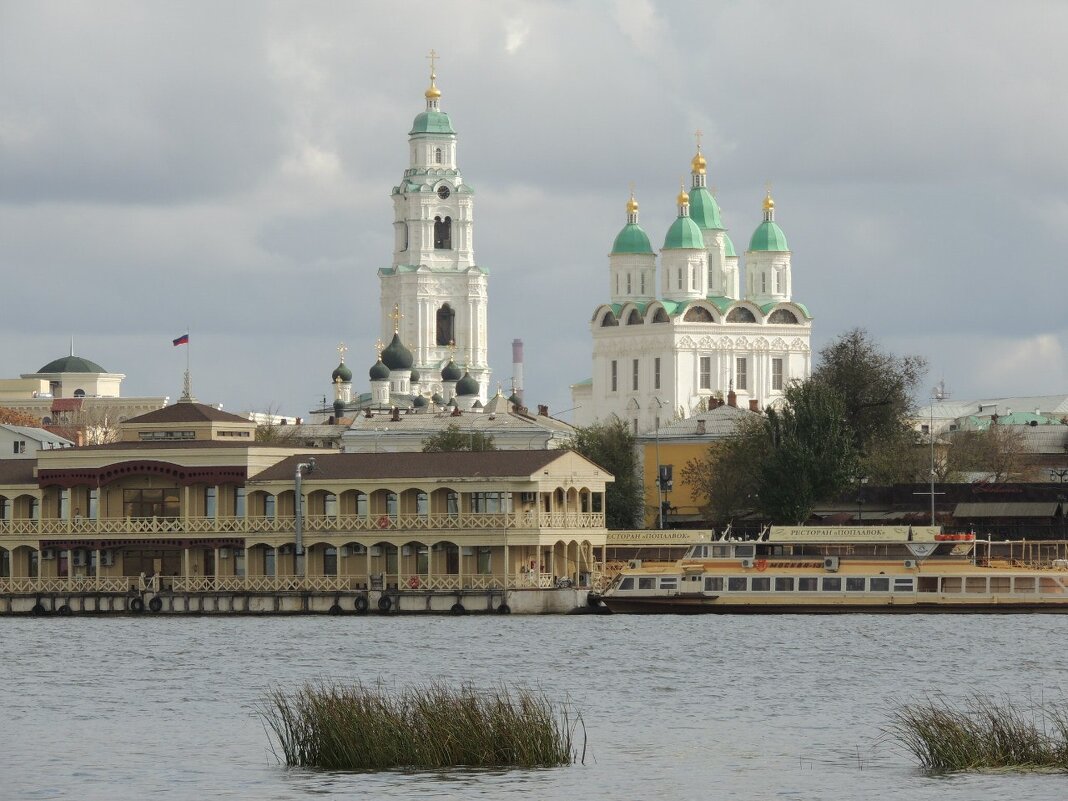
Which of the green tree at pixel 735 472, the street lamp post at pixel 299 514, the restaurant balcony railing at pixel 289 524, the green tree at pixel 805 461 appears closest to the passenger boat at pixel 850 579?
the restaurant balcony railing at pixel 289 524

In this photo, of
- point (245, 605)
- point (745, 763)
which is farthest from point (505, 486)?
point (745, 763)

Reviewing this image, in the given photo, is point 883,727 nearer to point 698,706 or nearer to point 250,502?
point 698,706

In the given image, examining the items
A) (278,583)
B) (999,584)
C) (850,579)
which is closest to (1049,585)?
(999,584)

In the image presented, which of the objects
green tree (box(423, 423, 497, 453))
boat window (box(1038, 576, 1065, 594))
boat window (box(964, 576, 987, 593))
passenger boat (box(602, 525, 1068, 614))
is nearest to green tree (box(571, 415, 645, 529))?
green tree (box(423, 423, 497, 453))

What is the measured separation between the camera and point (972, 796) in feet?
173

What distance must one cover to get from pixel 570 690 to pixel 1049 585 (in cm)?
3720

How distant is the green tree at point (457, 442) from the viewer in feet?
529

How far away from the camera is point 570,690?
75.9 m

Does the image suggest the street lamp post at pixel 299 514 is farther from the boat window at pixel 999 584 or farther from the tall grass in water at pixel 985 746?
the tall grass in water at pixel 985 746

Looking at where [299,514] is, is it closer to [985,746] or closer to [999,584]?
[999,584]

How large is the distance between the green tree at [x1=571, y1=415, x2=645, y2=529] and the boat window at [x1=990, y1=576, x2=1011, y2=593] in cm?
3734

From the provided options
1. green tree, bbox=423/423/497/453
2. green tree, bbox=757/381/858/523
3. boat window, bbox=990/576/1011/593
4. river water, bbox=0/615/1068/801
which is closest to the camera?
river water, bbox=0/615/1068/801

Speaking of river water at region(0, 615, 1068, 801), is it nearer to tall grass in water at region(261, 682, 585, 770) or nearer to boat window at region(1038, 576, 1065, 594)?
tall grass in water at region(261, 682, 585, 770)

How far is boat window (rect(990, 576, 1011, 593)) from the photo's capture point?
354ft
